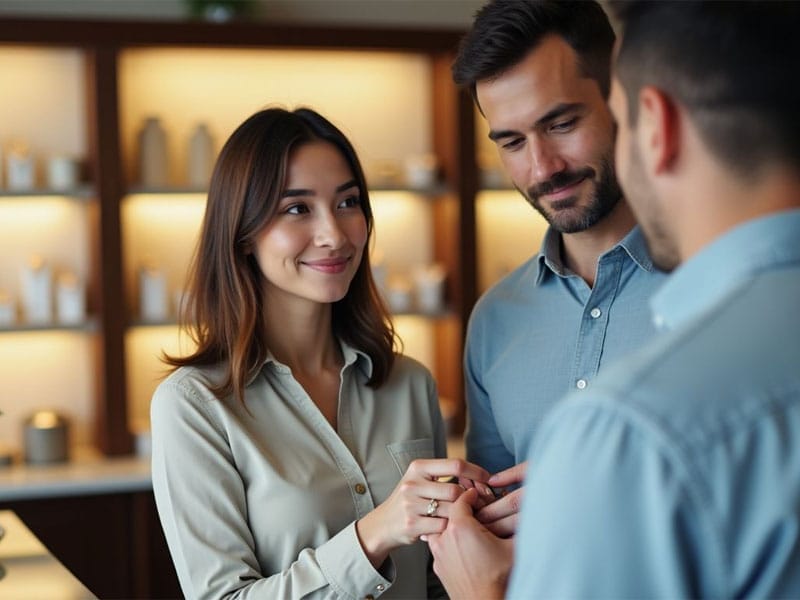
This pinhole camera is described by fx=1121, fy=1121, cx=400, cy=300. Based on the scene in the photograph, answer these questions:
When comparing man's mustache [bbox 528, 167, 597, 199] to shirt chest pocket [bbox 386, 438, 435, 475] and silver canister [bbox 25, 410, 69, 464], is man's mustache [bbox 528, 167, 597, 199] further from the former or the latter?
silver canister [bbox 25, 410, 69, 464]

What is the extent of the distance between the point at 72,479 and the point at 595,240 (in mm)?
2437

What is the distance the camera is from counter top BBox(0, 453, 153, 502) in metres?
3.76

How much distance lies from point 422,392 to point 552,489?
1.34 meters

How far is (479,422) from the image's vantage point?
7.10 feet

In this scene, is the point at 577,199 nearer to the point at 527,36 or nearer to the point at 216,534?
the point at 527,36

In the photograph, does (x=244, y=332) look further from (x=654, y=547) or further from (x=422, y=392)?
(x=654, y=547)

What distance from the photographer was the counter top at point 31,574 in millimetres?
2051

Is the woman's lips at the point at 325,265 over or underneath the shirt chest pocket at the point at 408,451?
over

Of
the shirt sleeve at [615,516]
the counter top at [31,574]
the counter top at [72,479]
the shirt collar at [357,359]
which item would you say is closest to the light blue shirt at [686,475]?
the shirt sleeve at [615,516]

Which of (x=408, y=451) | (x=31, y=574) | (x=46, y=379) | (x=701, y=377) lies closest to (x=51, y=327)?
(x=46, y=379)

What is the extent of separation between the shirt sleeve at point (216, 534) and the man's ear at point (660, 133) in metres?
1.00

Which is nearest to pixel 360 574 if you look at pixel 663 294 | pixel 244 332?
pixel 244 332

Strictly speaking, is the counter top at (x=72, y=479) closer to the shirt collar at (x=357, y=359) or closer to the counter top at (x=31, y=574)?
the counter top at (x=31, y=574)

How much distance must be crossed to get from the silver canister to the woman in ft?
6.80
